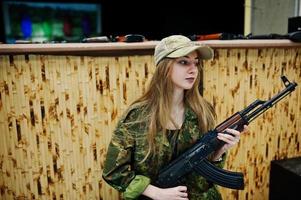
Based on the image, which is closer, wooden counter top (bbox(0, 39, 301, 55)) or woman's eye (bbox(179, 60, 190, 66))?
woman's eye (bbox(179, 60, 190, 66))

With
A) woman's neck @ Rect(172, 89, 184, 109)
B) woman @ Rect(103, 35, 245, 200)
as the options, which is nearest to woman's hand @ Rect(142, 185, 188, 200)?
woman @ Rect(103, 35, 245, 200)

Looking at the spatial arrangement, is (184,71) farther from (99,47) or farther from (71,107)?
(71,107)

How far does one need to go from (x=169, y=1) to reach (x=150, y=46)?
4.06m

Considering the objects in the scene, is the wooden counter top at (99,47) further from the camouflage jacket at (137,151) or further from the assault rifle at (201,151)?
the assault rifle at (201,151)

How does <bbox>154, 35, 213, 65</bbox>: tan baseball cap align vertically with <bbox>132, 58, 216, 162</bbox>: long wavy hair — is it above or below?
above

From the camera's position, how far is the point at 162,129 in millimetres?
1571

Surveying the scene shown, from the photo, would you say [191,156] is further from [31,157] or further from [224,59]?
[31,157]

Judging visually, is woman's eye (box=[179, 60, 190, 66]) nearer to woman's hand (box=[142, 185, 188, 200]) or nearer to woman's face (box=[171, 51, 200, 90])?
woman's face (box=[171, 51, 200, 90])

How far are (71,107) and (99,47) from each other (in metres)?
0.40

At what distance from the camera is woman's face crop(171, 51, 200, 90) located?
58.9 inches

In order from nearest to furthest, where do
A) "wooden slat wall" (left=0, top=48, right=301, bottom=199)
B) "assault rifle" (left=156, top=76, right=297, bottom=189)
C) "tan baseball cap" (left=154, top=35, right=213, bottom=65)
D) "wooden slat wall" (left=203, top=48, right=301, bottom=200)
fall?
1. "tan baseball cap" (left=154, top=35, right=213, bottom=65)
2. "assault rifle" (left=156, top=76, right=297, bottom=189)
3. "wooden slat wall" (left=0, top=48, right=301, bottom=199)
4. "wooden slat wall" (left=203, top=48, right=301, bottom=200)

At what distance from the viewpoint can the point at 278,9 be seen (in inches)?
113

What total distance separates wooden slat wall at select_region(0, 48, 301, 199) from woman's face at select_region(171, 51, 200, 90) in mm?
400

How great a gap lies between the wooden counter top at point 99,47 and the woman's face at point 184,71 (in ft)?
1.18
